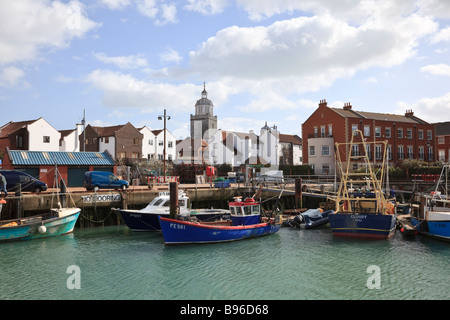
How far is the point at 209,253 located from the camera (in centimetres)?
1995

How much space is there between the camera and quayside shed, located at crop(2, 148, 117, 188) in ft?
109

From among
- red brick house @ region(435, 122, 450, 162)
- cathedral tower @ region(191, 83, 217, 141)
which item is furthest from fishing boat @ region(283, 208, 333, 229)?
cathedral tower @ region(191, 83, 217, 141)

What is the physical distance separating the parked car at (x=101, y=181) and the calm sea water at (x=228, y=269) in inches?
290

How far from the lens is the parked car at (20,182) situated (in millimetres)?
28016

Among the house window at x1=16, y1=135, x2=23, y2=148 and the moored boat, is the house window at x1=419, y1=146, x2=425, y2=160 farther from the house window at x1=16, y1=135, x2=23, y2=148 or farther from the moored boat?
the house window at x1=16, y1=135, x2=23, y2=148

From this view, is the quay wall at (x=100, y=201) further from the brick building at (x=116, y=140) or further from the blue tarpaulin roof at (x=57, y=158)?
the brick building at (x=116, y=140)

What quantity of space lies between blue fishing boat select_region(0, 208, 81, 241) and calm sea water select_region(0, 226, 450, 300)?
63 cm

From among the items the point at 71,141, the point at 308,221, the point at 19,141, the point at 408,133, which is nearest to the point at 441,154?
the point at 408,133

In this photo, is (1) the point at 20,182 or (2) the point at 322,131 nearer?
(1) the point at 20,182

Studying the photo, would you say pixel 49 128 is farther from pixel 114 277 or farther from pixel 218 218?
pixel 114 277

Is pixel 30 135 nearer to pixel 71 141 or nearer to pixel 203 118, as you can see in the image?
pixel 71 141

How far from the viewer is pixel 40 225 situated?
23.2 metres

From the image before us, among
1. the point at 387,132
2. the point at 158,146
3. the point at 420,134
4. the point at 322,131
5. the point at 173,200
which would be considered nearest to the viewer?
the point at 173,200

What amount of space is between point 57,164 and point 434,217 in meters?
31.3
